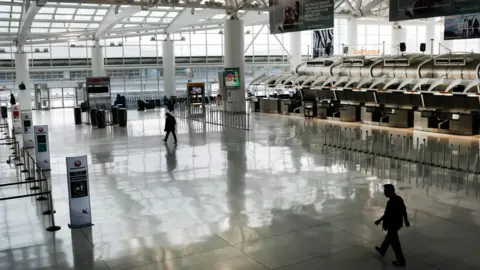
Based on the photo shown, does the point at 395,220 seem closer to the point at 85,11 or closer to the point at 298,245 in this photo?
the point at 298,245

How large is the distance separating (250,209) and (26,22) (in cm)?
2701

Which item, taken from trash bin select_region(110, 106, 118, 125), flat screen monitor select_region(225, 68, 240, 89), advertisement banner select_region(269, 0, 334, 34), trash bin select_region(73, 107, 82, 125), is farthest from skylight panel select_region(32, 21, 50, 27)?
advertisement banner select_region(269, 0, 334, 34)

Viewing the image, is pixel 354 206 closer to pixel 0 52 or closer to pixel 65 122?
pixel 65 122

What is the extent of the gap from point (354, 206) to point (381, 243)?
2.21 meters

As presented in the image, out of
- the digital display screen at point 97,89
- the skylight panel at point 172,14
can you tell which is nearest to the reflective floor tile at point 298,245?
the digital display screen at point 97,89

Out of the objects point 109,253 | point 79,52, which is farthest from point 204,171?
point 79,52

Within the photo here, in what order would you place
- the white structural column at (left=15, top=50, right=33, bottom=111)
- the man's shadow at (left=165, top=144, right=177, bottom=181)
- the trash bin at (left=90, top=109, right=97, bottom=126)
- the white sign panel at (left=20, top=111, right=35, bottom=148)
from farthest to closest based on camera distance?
the white structural column at (left=15, top=50, right=33, bottom=111)
the trash bin at (left=90, top=109, right=97, bottom=126)
the white sign panel at (left=20, top=111, right=35, bottom=148)
the man's shadow at (left=165, top=144, right=177, bottom=181)

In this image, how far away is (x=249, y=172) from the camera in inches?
546

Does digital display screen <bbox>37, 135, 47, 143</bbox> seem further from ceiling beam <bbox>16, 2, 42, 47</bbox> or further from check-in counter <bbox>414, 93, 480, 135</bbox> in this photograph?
check-in counter <bbox>414, 93, 480, 135</bbox>

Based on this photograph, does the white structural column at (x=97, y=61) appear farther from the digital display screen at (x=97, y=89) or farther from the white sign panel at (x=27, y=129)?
the white sign panel at (x=27, y=129)

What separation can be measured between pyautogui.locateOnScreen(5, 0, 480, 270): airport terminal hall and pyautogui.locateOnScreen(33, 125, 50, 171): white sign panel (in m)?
0.04

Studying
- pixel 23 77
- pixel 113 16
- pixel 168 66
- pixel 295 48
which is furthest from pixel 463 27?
pixel 23 77

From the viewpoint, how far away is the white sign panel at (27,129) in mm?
19250

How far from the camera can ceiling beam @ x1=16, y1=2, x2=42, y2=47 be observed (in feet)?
93.5
